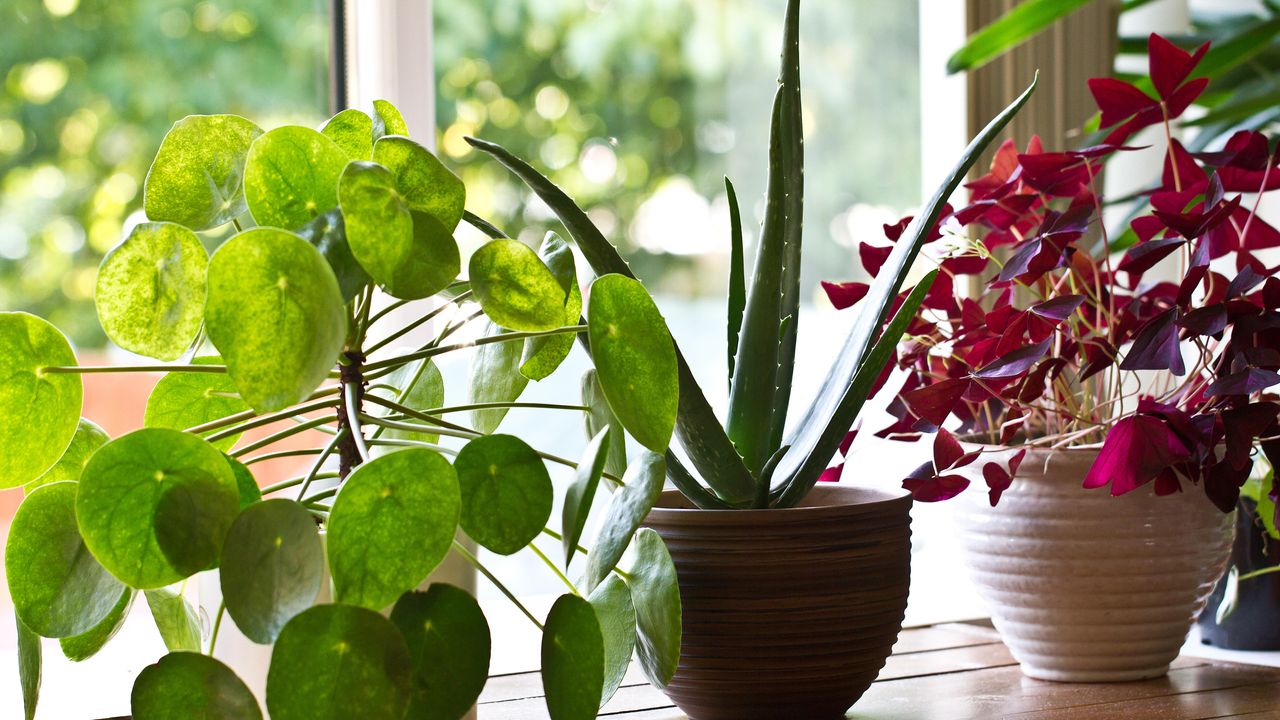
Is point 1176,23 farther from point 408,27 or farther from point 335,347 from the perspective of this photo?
point 335,347

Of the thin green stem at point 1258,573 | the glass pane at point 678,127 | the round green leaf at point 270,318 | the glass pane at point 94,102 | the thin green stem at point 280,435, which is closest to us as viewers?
the round green leaf at point 270,318

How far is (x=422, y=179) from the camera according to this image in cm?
50

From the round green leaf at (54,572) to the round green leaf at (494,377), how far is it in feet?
0.74

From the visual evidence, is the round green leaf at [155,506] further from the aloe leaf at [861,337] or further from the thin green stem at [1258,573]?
the thin green stem at [1258,573]

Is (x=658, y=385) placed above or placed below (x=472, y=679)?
above

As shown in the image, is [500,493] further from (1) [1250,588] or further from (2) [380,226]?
(1) [1250,588]

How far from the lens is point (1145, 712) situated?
0.68 metres

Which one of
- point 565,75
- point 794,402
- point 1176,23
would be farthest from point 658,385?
point 565,75

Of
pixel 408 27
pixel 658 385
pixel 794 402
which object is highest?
pixel 408 27

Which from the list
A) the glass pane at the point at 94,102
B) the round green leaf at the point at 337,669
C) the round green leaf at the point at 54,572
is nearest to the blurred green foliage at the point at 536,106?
the glass pane at the point at 94,102

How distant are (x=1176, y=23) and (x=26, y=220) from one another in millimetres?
2196

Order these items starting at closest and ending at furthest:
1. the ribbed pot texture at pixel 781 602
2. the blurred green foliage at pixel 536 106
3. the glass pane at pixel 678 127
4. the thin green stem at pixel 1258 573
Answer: the ribbed pot texture at pixel 781 602 → the thin green stem at pixel 1258 573 → the blurred green foliage at pixel 536 106 → the glass pane at pixel 678 127

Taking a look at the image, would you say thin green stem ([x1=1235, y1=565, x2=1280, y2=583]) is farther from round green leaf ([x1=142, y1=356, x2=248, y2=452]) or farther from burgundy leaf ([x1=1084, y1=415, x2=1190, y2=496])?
round green leaf ([x1=142, y1=356, x2=248, y2=452])

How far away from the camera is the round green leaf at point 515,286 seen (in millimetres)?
513
